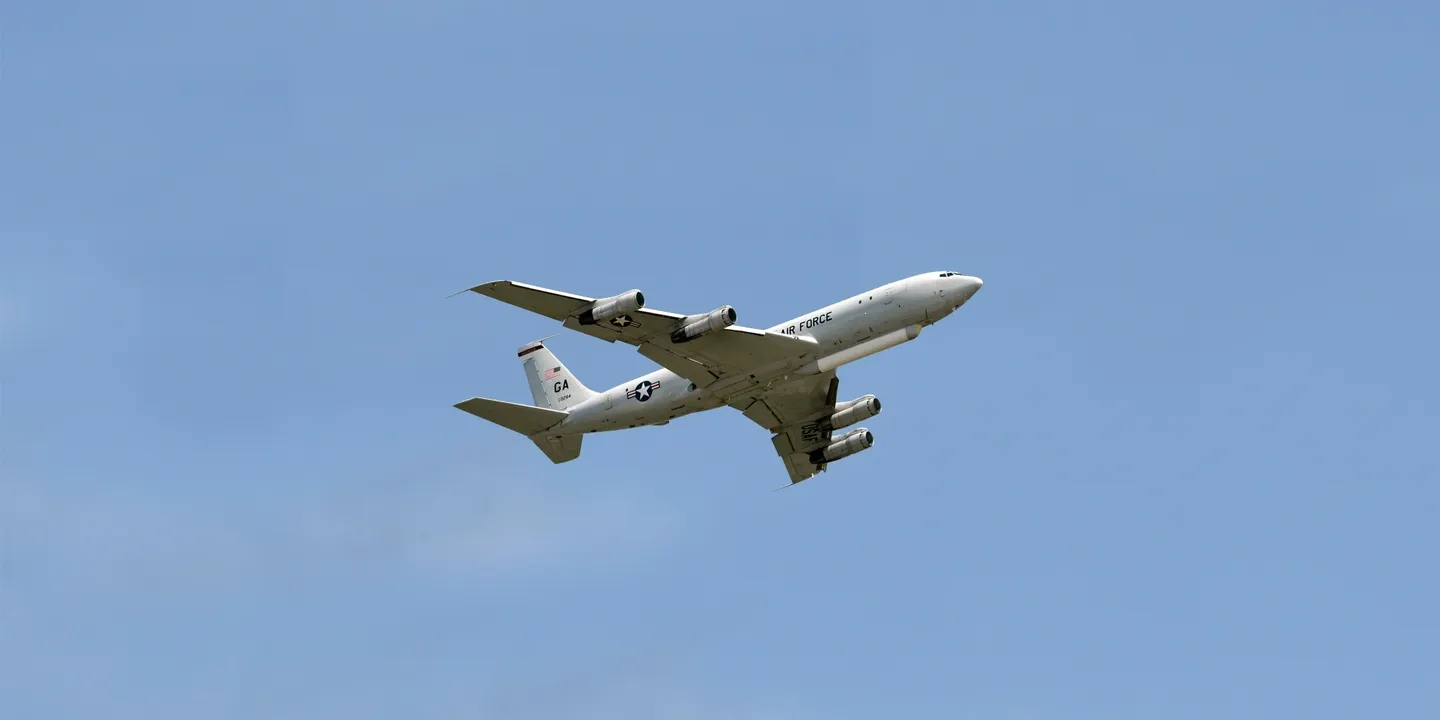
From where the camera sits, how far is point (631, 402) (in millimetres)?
85812

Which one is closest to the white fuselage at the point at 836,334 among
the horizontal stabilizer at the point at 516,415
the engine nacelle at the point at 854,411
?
the horizontal stabilizer at the point at 516,415

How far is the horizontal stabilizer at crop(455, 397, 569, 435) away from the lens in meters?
86.1

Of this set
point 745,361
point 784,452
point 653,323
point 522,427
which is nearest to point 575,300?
point 653,323

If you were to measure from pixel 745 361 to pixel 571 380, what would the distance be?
14.0 meters

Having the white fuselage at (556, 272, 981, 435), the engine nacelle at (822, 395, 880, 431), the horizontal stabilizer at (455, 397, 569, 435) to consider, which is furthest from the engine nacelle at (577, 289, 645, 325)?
the engine nacelle at (822, 395, 880, 431)

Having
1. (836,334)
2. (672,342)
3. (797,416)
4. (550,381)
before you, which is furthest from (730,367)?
(550,381)

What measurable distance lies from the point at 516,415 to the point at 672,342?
42.1ft

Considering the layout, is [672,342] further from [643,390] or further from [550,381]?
[550,381]

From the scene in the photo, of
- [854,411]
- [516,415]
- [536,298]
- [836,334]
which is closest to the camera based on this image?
[536,298]

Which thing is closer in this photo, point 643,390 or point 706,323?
point 706,323

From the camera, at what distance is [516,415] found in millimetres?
87750

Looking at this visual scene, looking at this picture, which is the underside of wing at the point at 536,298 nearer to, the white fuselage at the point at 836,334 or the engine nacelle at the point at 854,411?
the white fuselage at the point at 836,334

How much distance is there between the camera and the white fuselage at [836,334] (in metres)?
78.4

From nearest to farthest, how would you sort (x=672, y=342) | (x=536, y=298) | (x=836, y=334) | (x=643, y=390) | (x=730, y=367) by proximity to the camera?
(x=536, y=298)
(x=672, y=342)
(x=836, y=334)
(x=730, y=367)
(x=643, y=390)
